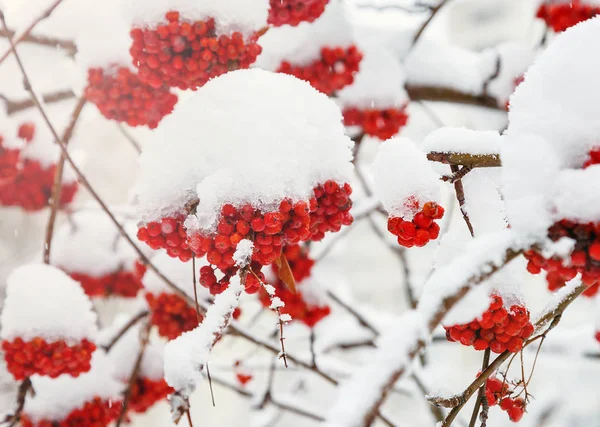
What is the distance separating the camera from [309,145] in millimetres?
914

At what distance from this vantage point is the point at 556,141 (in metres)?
0.60

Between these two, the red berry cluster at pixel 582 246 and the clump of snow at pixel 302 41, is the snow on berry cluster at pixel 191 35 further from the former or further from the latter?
the red berry cluster at pixel 582 246

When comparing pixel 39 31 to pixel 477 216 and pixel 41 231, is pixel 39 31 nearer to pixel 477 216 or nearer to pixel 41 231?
pixel 477 216

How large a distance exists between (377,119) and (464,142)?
3.54ft

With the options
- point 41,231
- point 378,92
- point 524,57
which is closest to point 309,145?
point 378,92

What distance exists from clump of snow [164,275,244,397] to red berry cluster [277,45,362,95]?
1.14 m

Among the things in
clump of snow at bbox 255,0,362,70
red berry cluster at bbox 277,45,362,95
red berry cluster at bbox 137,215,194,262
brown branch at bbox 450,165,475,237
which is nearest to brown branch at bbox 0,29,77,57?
clump of snow at bbox 255,0,362,70

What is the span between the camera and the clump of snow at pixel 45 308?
129 cm

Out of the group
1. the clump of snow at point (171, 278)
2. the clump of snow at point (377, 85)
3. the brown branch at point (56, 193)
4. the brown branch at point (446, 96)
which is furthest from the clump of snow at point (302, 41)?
the clump of snow at point (171, 278)

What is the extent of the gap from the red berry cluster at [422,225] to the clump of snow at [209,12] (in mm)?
617

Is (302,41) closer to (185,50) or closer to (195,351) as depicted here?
(185,50)

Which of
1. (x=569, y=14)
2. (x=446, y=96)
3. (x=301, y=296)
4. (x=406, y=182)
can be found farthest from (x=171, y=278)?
(x=569, y=14)

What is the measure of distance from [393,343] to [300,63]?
1333 mm

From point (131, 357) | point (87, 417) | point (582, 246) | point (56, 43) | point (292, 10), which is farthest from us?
point (131, 357)
